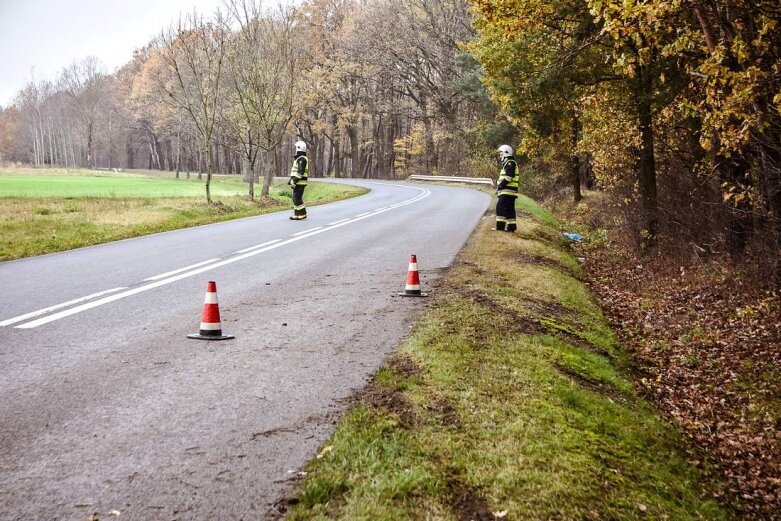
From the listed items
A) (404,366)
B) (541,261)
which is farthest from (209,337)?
(541,261)

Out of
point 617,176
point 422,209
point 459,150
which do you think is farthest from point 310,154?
point 617,176

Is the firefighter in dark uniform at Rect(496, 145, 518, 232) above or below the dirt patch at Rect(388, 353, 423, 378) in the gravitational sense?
above

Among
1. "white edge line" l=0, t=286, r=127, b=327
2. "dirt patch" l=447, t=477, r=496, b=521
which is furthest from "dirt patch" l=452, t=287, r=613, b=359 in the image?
"white edge line" l=0, t=286, r=127, b=327

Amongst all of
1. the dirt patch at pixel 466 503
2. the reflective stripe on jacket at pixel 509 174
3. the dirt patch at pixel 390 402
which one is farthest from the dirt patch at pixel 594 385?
the reflective stripe on jacket at pixel 509 174

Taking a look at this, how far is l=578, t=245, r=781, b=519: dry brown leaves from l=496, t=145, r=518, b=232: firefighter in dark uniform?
3371 millimetres

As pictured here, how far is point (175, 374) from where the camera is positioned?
491cm

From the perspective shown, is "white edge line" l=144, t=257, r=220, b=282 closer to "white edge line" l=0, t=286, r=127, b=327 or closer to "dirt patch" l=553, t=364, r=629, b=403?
"white edge line" l=0, t=286, r=127, b=327

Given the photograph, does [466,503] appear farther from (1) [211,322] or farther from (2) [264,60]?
(2) [264,60]

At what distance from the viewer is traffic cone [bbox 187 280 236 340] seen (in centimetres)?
589

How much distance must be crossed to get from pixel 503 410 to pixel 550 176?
32276mm

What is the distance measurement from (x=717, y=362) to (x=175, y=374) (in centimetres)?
664

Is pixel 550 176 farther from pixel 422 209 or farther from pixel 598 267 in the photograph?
pixel 598 267

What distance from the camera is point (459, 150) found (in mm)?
47812

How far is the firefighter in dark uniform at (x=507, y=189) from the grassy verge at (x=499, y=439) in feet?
25.3
